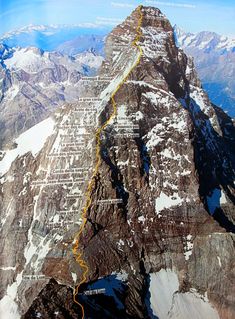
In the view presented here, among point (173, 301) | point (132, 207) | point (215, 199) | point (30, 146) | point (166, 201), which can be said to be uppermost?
point (30, 146)

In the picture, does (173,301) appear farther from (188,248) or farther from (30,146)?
(30,146)

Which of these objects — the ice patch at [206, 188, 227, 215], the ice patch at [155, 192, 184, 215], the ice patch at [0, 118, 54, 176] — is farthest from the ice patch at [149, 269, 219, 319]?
the ice patch at [0, 118, 54, 176]

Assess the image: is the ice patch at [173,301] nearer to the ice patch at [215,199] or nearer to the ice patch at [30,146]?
the ice patch at [215,199]

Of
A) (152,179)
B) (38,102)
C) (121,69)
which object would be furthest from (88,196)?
(38,102)

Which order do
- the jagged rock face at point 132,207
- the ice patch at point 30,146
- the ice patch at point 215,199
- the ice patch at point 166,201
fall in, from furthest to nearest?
the ice patch at point 215,199, the ice patch at point 166,201, the ice patch at point 30,146, the jagged rock face at point 132,207

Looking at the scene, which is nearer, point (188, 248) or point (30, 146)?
point (188, 248)

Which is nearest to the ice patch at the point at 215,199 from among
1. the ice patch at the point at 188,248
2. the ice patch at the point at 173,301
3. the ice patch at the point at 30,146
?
the ice patch at the point at 188,248

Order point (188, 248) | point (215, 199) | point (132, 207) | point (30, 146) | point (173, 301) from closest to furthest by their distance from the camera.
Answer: point (173, 301)
point (132, 207)
point (188, 248)
point (30, 146)
point (215, 199)

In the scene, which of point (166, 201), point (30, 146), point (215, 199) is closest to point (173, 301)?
point (166, 201)

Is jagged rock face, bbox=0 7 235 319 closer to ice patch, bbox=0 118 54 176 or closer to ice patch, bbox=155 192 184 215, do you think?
ice patch, bbox=155 192 184 215

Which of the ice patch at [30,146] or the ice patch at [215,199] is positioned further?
the ice patch at [215,199]
